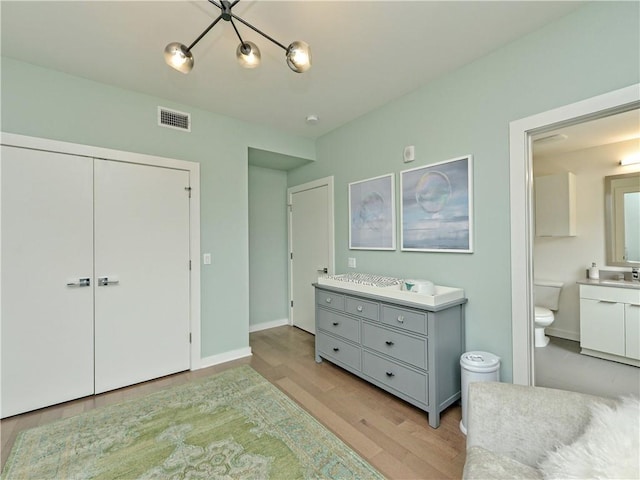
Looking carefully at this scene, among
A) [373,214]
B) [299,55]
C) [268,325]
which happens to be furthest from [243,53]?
[268,325]

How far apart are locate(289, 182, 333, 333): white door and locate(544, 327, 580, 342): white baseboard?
2.97 m

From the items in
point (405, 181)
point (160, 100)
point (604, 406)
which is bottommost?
point (604, 406)

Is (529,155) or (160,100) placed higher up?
(160,100)

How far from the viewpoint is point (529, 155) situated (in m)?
1.96

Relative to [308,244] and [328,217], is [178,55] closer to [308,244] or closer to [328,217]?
[328,217]

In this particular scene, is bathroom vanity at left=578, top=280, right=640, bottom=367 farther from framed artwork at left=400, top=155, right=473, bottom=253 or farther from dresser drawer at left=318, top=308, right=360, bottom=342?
dresser drawer at left=318, top=308, right=360, bottom=342

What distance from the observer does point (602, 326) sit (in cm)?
299

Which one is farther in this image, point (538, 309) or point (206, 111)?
point (538, 309)

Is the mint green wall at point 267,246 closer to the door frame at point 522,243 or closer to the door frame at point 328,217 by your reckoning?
the door frame at point 328,217

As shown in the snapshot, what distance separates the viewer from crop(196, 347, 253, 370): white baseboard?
2.96 metres

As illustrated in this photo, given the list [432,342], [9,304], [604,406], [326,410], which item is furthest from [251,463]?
[9,304]

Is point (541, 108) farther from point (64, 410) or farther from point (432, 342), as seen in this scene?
point (64, 410)

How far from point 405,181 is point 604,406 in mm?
2052

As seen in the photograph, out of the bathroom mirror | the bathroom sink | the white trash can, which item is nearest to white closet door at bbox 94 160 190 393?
the white trash can
